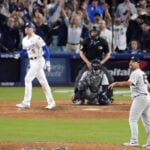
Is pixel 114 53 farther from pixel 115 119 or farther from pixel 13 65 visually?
pixel 115 119

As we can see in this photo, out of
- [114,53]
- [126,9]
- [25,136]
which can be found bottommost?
[25,136]

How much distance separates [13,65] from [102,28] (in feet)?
11.6

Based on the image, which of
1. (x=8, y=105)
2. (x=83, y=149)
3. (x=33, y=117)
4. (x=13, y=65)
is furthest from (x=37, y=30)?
(x=83, y=149)

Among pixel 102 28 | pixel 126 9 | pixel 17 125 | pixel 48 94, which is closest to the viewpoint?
pixel 17 125

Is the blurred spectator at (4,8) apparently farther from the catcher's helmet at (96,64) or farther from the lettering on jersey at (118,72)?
the catcher's helmet at (96,64)

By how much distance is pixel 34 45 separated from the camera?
1466cm

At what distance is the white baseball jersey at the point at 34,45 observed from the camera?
1461 cm

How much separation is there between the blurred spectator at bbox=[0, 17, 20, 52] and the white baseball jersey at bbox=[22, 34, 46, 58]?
6.50m

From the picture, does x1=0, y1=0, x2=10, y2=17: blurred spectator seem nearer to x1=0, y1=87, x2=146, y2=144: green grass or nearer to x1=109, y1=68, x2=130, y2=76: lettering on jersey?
x1=109, y1=68, x2=130, y2=76: lettering on jersey

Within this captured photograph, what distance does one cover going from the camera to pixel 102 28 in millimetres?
20406

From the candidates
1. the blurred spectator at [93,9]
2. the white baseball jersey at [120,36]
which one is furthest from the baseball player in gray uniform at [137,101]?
the blurred spectator at [93,9]

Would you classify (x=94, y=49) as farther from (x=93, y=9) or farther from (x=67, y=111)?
(x=93, y=9)

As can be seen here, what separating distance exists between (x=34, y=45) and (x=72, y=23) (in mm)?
6547

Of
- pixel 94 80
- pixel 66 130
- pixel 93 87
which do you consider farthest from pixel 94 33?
pixel 66 130
